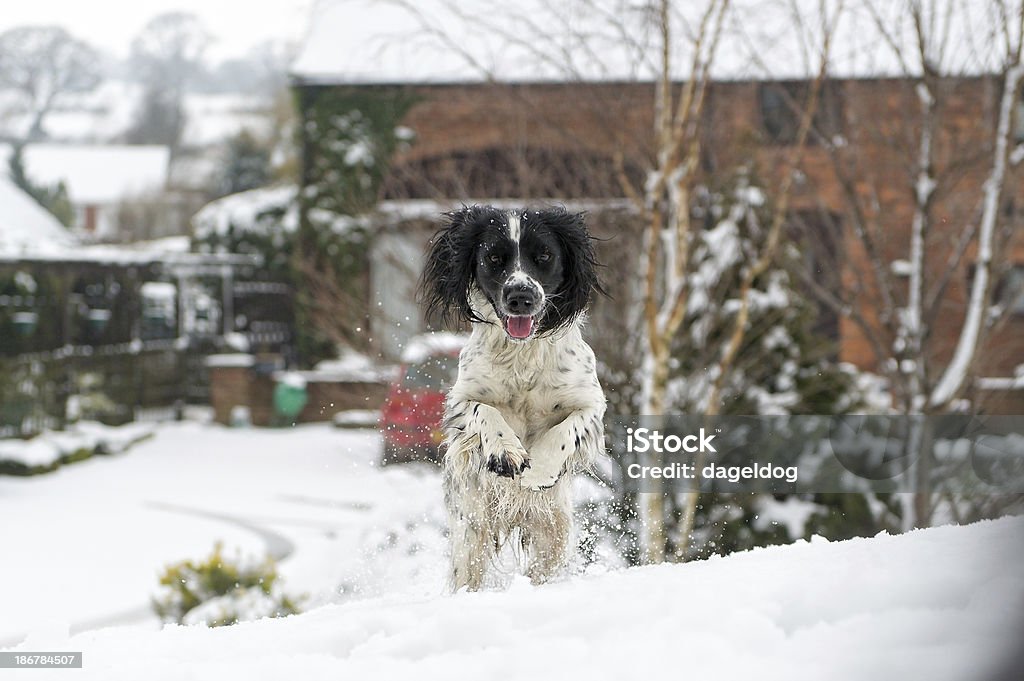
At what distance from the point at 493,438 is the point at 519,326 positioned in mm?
252

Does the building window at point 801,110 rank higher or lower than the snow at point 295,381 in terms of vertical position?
higher

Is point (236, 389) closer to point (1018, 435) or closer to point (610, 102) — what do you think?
point (610, 102)

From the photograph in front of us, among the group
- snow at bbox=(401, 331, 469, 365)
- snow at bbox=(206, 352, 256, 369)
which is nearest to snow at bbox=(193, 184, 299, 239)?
snow at bbox=(206, 352, 256, 369)

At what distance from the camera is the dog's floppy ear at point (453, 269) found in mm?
2314

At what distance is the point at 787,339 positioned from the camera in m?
5.66

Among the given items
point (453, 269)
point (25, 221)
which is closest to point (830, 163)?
point (453, 269)

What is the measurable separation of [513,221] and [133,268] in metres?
13.9

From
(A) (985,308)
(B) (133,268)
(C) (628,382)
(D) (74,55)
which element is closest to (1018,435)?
(A) (985,308)

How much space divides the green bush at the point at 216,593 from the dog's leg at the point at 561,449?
2831 mm

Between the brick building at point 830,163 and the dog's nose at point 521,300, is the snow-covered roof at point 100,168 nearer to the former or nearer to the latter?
the brick building at point 830,163

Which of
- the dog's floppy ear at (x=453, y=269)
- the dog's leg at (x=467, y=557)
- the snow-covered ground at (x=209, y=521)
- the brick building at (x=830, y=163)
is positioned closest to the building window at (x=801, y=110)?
the brick building at (x=830, y=163)

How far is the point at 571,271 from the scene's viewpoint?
232 cm

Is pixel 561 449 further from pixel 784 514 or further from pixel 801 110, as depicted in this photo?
pixel 801 110

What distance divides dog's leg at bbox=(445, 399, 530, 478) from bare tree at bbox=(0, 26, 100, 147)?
1466 centimetres
